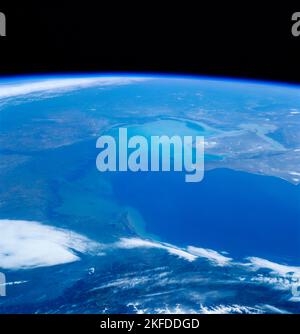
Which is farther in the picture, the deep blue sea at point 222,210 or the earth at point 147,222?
the deep blue sea at point 222,210

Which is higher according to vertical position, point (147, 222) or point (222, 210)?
point (222, 210)

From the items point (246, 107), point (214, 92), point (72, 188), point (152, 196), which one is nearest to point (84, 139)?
point (72, 188)

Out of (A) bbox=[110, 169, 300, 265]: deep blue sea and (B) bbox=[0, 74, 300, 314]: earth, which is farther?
(A) bbox=[110, 169, 300, 265]: deep blue sea

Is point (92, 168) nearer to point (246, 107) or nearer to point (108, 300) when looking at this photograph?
point (108, 300)

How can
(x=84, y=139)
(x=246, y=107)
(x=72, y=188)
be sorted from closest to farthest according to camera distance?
(x=72, y=188)
(x=84, y=139)
(x=246, y=107)

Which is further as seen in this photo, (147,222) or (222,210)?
(222,210)

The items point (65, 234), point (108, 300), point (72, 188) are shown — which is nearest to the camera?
point (108, 300)

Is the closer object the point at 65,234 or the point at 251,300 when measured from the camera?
the point at 251,300

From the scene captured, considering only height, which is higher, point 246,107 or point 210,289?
point 246,107
